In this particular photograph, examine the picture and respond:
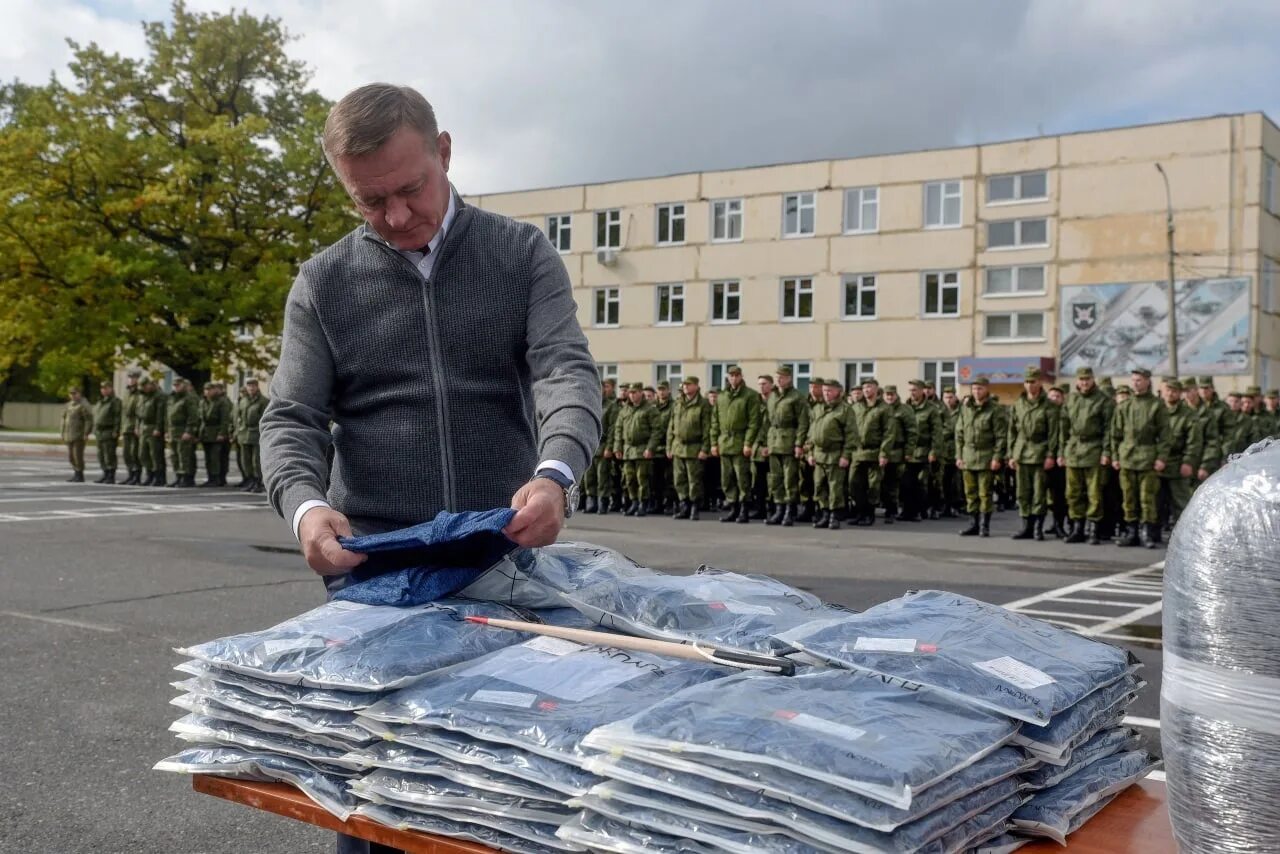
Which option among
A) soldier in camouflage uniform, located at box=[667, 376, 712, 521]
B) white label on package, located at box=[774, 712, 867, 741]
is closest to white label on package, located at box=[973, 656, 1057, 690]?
white label on package, located at box=[774, 712, 867, 741]

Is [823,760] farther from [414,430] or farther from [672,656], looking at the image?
[414,430]

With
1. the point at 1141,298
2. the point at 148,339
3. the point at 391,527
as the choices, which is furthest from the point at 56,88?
the point at 391,527

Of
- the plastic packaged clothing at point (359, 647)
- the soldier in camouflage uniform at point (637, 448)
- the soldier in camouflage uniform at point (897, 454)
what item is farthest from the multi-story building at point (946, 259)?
the plastic packaged clothing at point (359, 647)

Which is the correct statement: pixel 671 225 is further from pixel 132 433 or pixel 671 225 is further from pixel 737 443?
pixel 737 443

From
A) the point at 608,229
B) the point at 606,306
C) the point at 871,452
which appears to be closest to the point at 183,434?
the point at 871,452

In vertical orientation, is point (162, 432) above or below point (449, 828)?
above

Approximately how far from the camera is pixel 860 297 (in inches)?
1596

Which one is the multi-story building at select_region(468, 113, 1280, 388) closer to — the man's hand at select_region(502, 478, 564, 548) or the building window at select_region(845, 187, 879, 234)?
the building window at select_region(845, 187, 879, 234)

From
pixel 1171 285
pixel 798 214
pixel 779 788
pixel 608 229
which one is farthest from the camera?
pixel 608 229

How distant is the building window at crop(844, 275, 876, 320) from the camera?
40.2m

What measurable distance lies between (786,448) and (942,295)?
21.6m

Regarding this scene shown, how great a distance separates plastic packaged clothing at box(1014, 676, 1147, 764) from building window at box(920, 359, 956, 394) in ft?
122

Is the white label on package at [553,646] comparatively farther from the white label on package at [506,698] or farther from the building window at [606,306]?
the building window at [606,306]

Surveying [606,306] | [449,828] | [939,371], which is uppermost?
[606,306]
